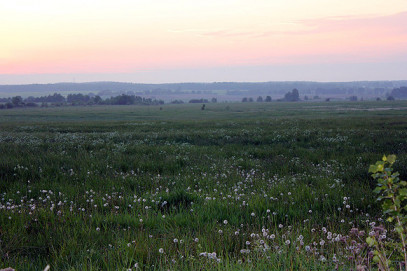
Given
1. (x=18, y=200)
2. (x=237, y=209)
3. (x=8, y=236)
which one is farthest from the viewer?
(x=18, y=200)

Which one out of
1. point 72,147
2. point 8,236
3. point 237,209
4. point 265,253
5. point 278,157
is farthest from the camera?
point 72,147

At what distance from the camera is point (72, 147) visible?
15.1m

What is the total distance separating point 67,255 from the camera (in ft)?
14.2

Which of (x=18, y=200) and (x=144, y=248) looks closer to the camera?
(x=144, y=248)

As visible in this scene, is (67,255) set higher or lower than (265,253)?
lower

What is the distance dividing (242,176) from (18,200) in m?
5.35

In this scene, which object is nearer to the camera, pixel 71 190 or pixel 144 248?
pixel 144 248

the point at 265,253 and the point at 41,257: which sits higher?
the point at 265,253

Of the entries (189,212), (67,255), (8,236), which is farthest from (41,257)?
(189,212)

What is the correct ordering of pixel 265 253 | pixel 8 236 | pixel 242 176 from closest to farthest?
pixel 265 253 < pixel 8 236 < pixel 242 176

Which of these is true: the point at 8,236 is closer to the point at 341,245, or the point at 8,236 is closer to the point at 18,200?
the point at 18,200

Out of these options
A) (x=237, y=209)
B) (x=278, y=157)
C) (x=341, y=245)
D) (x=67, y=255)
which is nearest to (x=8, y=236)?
(x=67, y=255)

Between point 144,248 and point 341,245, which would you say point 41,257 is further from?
point 341,245

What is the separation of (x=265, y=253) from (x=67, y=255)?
2548 mm
